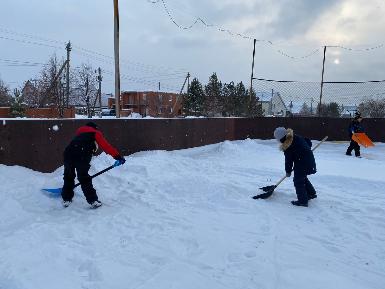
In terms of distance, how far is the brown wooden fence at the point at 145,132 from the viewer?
23.9 ft

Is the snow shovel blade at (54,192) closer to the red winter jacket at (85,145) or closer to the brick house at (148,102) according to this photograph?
the red winter jacket at (85,145)

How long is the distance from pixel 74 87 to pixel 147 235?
105 feet

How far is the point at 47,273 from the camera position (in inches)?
144

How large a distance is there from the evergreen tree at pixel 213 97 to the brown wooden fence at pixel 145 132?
30908 mm

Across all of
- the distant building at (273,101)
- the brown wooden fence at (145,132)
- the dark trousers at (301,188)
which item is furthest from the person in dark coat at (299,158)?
the distant building at (273,101)

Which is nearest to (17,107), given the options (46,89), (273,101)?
(46,89)

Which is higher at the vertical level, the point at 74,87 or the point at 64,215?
the point at 74,87

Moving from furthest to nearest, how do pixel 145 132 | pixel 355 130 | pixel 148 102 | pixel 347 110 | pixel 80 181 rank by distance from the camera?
pixel 148 102 → pixel 347 110 → pixel 355 130 → pixel 145 132 → pixel 80 181

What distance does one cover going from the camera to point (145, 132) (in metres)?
11.2

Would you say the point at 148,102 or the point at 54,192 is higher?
the point at 148,102

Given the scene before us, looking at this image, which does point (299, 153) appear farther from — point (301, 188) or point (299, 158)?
point (301, 188)

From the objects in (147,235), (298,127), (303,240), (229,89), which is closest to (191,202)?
(147,235)

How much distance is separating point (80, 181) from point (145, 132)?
5359mm

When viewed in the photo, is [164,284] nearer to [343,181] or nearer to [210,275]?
[210,275]
